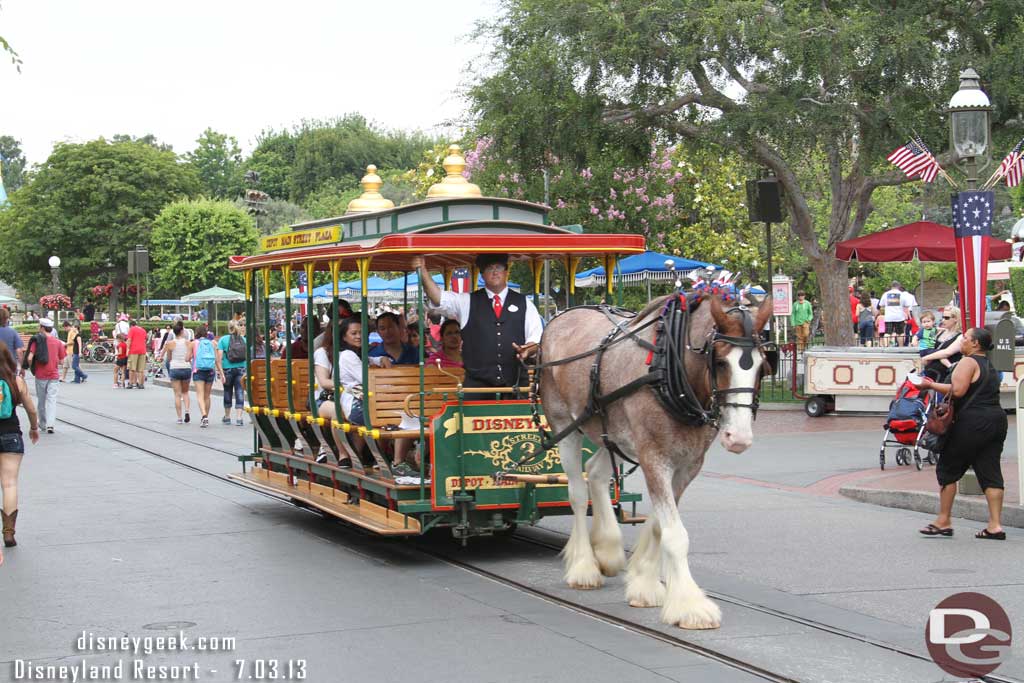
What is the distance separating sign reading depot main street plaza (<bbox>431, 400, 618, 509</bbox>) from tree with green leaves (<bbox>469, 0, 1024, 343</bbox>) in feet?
43.7

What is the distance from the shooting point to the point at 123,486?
1435cm

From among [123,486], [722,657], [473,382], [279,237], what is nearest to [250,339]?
[279,237]

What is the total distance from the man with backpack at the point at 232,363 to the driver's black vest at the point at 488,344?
11718 millimetres

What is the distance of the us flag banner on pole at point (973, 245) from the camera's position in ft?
38.9

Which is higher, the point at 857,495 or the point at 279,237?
the point at 279,237

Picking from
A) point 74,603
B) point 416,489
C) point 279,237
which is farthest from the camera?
point 279,237

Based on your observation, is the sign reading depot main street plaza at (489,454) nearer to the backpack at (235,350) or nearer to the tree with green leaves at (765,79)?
the backpack at (235,350)

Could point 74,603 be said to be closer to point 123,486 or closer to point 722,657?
point 722,657

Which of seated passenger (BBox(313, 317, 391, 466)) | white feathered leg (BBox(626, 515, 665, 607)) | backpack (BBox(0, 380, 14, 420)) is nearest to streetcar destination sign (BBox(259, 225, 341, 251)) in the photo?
seated passenger (BBox(313, 317, 391, 466))

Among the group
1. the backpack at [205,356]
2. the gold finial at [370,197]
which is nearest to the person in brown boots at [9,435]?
the gold finial at [370,197]

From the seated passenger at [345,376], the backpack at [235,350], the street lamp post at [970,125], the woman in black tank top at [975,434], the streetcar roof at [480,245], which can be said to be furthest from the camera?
the backpack at [235,350]

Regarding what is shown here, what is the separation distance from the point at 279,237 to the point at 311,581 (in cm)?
410

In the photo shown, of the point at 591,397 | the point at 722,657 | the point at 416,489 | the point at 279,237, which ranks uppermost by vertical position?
the point at 279,237

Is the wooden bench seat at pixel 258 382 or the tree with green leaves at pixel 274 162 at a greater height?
the tree with green leaves at pixel 274 162
